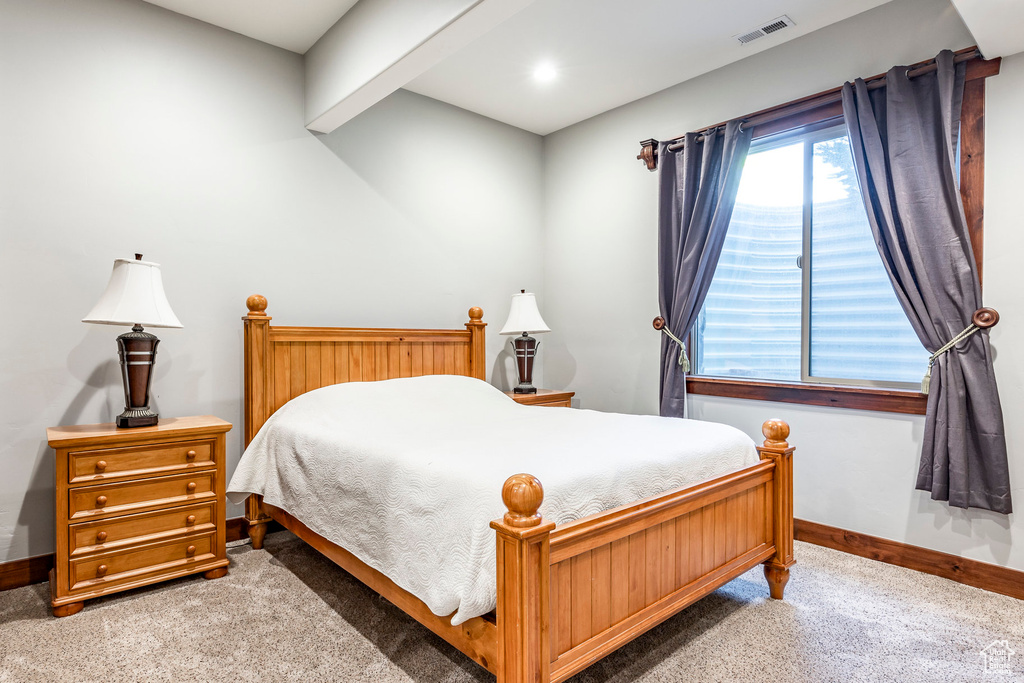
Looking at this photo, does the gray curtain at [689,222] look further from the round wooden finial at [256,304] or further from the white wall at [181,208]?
the round wooden finial at [256,304]

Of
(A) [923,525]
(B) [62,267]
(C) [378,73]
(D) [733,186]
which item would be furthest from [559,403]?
(B) [62,267]

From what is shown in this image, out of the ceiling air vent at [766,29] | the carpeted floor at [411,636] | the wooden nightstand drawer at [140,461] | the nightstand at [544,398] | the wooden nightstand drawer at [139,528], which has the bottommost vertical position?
the carpeted floor at [411,636]

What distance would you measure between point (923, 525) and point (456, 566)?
7.55 feet

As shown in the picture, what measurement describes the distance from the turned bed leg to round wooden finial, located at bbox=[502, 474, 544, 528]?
1.98 metres

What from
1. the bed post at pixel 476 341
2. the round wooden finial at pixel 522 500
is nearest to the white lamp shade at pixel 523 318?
the bed post at pixel 476 341

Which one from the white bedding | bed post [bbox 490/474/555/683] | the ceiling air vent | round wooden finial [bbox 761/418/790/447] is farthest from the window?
bed post [bbox 490/474/555/683]

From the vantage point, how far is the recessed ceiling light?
3.27 meters

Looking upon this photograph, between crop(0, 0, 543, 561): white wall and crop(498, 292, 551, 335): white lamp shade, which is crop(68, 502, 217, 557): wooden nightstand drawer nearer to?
crop(0, 0, 543, 561): white wall

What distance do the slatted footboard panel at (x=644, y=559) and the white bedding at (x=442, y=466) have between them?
3.1 inches

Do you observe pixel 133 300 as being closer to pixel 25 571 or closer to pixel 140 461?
pixel 140 461

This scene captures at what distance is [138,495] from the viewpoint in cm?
229

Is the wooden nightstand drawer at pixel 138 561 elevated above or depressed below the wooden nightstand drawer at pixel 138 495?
below

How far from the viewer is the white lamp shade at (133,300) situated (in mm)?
2252

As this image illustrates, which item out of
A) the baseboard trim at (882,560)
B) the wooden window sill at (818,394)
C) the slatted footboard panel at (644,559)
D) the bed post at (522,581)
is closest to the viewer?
the bed post at (522,581)
